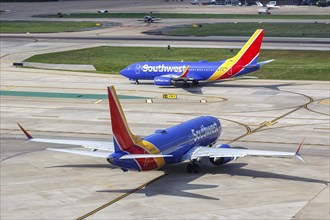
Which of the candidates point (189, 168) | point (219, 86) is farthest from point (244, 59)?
point (189, 168)

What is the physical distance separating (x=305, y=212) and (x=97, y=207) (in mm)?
14370

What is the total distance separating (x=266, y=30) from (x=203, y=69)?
7888cm

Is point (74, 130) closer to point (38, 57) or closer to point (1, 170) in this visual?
point (1, 170)

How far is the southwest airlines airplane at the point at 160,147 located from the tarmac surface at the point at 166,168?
176 centimetres

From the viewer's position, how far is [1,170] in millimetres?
62281

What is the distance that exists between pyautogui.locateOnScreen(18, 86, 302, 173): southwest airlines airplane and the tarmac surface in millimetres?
1761

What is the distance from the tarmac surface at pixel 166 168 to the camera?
5197 cm

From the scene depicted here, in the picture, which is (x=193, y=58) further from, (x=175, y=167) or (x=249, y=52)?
(x=175, y=167)

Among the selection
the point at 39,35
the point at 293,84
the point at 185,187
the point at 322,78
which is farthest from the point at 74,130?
the point at 39,35

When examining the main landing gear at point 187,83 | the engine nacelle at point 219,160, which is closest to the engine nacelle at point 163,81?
the main landing gear at point 187,83

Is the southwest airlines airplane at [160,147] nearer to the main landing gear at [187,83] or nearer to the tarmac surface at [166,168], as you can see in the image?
the tarmac surface at [166,168]

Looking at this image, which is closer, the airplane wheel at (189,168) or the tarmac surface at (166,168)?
the tarmac surface at (166,168)

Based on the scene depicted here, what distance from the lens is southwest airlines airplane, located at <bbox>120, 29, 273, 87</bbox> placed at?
107062mm

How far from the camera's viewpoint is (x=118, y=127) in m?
52.7
